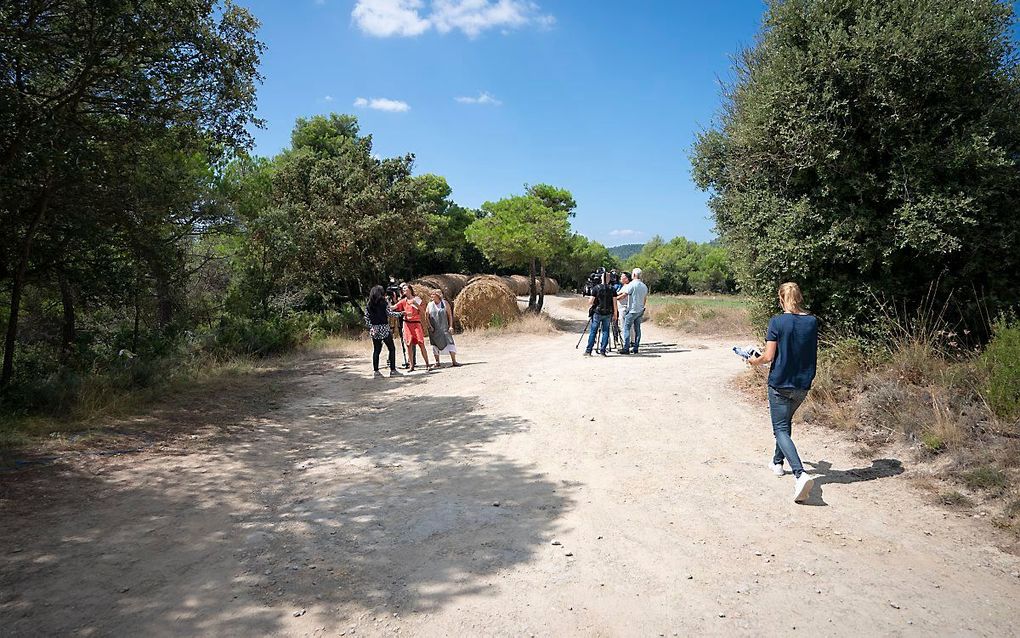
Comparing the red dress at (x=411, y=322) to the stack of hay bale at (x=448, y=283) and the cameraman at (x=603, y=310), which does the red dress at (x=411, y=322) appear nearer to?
the cameraman at (x=603, y=310)

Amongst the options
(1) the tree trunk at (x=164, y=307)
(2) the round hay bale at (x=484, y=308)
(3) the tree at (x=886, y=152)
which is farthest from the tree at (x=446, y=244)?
(3) the tree at (x=886, y=152)

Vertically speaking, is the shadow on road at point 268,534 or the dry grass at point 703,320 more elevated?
the dry grass at point 703,320

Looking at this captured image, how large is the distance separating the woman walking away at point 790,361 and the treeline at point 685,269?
135ft

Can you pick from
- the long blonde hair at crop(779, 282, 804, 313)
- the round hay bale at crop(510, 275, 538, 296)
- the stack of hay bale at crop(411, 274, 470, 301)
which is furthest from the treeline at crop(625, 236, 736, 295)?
the long blonde hair at crop(779, 282, 804, 313)

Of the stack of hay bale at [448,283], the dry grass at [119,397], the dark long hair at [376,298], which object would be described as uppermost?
the stack of hay bale at [448,283]

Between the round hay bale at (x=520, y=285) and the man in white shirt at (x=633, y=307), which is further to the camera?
the round hay bale at (x=520, y=285)

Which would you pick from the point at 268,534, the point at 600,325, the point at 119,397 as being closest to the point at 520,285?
the point at 600,325

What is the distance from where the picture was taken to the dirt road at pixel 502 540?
3223 millimetres

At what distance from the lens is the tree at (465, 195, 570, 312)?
18.6 metres

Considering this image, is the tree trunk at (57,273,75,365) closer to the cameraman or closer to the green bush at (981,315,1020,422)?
the cameraman

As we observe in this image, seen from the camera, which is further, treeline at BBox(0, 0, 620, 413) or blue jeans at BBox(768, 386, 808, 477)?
treeline at BBox(0, 0, 620, 413)

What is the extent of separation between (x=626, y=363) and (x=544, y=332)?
6199 millimetres

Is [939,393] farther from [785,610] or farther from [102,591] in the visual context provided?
[102,591]

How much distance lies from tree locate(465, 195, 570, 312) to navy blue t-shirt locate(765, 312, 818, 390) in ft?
45.2
